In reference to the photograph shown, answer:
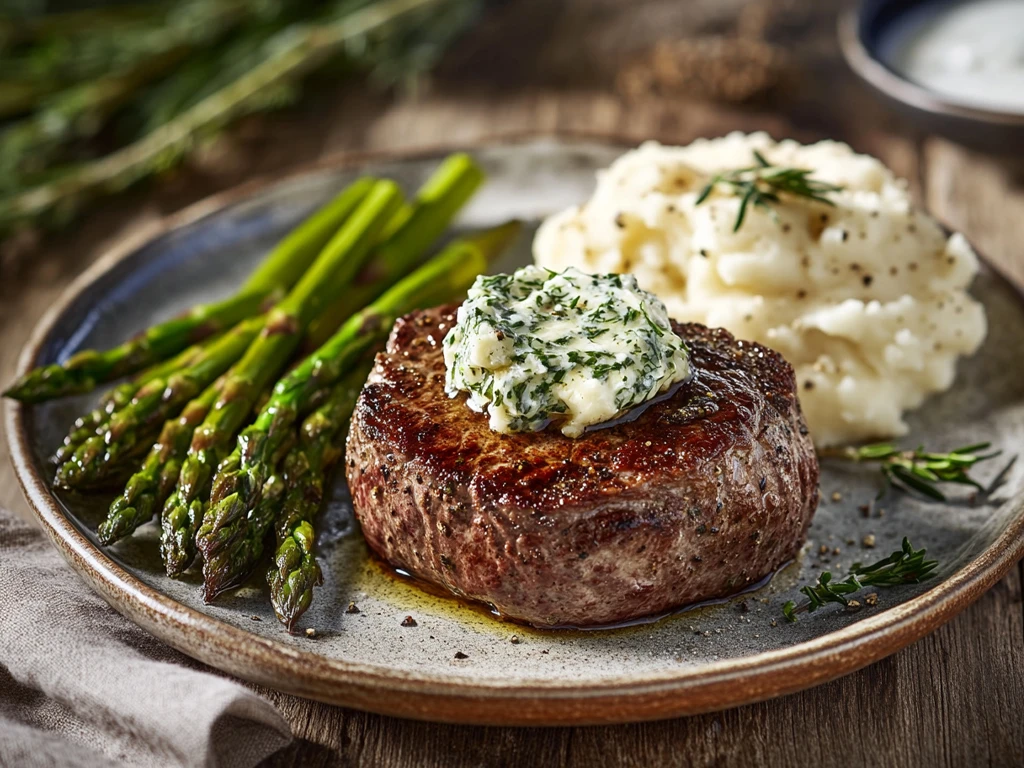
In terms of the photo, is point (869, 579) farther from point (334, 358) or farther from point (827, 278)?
point (334, 358)

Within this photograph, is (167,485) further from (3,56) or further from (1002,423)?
(3,56)

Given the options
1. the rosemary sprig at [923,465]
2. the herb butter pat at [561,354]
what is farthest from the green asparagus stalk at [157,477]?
the rosemary sprig at [923,465]

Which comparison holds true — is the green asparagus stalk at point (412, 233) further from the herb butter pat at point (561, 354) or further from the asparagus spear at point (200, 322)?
the herb butter pat at point (561, 354)

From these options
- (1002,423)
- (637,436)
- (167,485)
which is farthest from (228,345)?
(1002,423)

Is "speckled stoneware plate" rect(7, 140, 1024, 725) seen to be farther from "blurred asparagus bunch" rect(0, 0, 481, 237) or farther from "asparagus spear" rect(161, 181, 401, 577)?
"blurred asparagus bunch" rect(0, 0, 481, 237)

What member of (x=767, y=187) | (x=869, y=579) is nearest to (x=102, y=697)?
(x=869, y=579)
